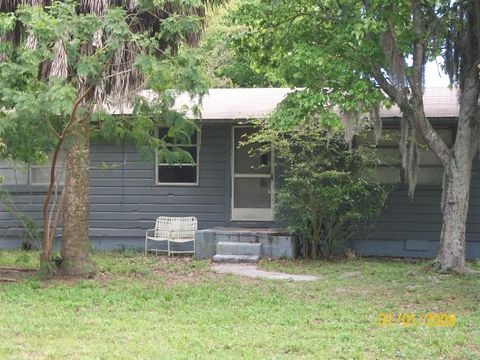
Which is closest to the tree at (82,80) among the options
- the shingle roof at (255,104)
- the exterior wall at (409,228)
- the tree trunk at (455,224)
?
the shingle roof at (255,104)

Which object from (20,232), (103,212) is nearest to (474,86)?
(103,212)

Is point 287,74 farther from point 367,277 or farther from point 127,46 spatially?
point 367,277

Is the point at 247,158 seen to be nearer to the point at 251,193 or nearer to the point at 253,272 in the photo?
the point at 251,193

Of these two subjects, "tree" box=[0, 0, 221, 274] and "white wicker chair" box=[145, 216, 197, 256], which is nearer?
"tree" box=[0, 0, 221, 274]

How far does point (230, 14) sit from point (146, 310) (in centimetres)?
525

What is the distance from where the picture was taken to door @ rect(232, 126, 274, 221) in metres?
13.3

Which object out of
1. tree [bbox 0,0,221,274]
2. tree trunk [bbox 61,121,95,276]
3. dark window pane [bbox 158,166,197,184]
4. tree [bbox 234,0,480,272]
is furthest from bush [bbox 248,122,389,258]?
tree trunk [bbox 61,121,95,276]

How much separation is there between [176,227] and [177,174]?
125 cm

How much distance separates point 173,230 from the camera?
1295 centimetres

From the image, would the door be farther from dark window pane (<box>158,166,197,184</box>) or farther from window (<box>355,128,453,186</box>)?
window (<box>355,128,453,186</box>)

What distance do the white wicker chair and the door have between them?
969 mm
